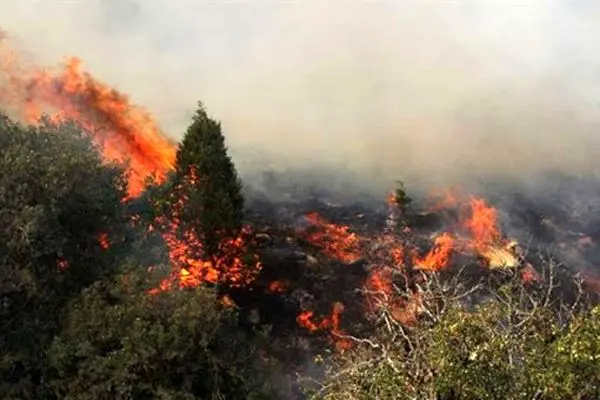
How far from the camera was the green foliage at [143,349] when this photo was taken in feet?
66.2

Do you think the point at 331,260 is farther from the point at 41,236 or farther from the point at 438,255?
the point at 41,236

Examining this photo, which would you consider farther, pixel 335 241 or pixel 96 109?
pixel 96 109

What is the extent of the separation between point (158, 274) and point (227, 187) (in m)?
11.7

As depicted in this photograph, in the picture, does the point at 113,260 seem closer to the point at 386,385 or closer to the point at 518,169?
the point at 386,385

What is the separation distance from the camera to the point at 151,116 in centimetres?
5369

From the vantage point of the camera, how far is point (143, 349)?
20141mm

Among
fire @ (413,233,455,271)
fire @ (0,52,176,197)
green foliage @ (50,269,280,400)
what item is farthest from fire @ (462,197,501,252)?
green foliage @ (50,269,280,400)

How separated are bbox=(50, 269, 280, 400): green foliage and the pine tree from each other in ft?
37.0

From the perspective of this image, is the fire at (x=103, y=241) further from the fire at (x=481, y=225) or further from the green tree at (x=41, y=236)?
the fire at (x=481, y=225)

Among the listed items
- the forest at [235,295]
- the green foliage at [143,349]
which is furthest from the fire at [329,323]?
the green foliage at [143,349]

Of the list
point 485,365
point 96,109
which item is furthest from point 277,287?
point 485,365

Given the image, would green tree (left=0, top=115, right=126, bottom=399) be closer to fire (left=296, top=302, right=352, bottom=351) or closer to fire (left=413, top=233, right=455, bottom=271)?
fire (left=296, top=302, right=352, bottom=351)

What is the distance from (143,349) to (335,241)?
23958 mm

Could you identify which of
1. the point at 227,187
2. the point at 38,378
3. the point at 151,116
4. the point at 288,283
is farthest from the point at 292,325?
the point at 151,116
